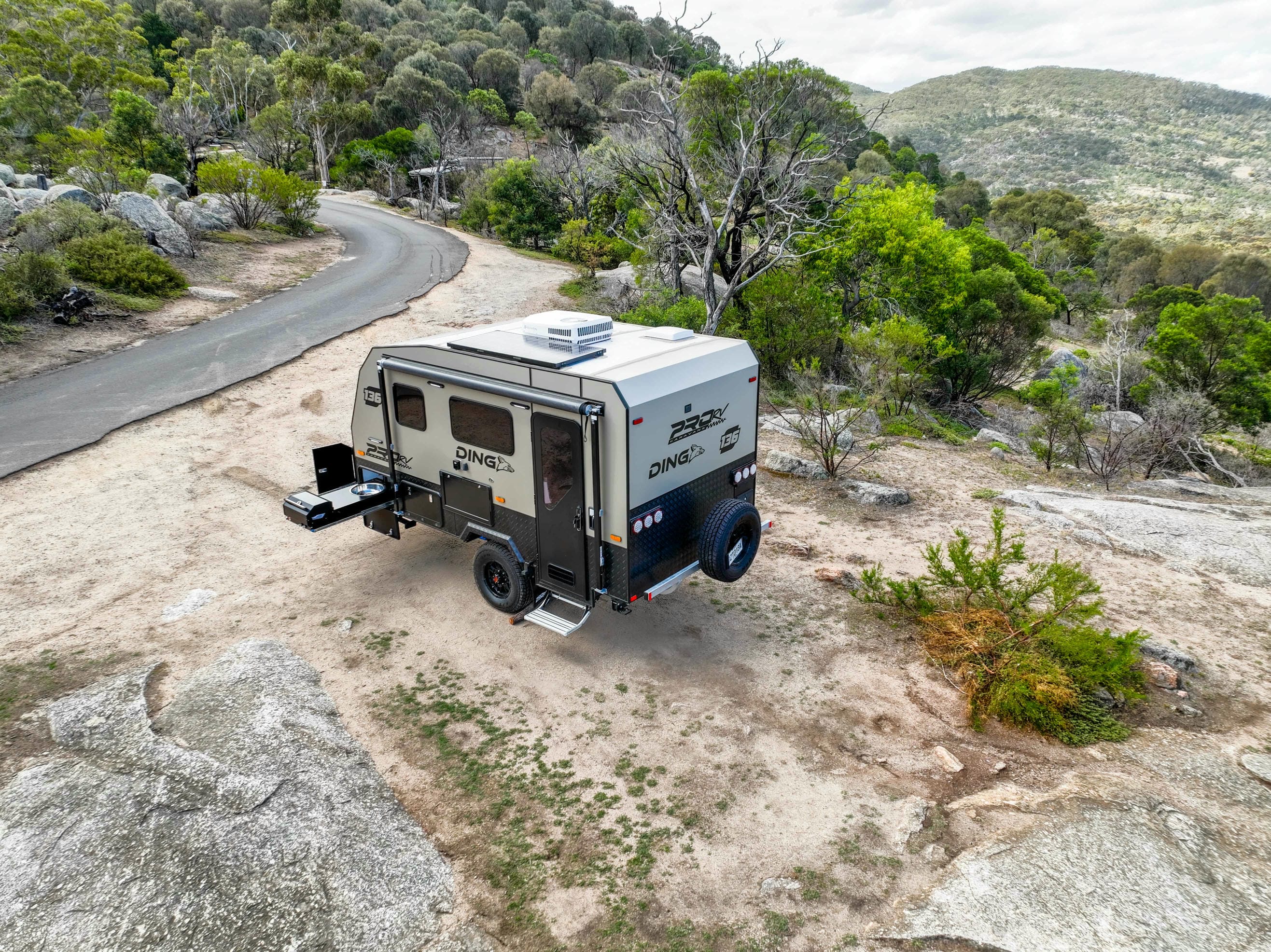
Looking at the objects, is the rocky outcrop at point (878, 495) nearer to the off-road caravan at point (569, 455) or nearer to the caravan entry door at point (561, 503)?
the off-road caravan at point (569, 455)

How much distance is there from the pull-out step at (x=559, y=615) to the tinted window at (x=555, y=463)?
3.83 feet

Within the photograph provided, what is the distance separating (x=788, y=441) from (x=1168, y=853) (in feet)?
33.4

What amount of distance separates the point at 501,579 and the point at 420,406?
2.34 metres

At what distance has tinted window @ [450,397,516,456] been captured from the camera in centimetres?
812

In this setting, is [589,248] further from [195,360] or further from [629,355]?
[629,355]

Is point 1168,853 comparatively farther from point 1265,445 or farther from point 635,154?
point 635,154

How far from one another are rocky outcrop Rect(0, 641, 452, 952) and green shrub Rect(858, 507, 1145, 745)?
548 centimetres

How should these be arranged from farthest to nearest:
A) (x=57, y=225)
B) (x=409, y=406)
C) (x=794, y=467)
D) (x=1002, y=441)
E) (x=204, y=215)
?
(x=204, y=215) < (x=57, y=225) < (x=1002, y=441) < (x=794, y=467) < (x=409, y=406)

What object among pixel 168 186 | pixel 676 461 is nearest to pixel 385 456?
pixel 676 461

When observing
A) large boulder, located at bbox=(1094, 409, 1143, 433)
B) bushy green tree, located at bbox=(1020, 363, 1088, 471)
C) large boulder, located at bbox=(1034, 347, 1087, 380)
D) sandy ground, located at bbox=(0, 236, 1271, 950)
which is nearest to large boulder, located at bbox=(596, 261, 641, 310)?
bushy green tree, located at bbox=(1020, 363, 1088, 471)

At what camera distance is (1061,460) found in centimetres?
1611

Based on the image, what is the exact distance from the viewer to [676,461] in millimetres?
7805

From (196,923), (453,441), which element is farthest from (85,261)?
(196,923)

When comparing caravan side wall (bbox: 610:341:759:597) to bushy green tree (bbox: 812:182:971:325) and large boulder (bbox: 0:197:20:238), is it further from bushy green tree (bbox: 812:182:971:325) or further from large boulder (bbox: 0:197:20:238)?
large boulder (bbox: 0:197:20:238)
